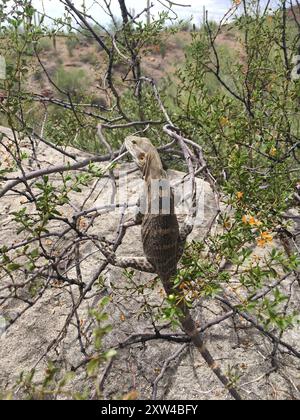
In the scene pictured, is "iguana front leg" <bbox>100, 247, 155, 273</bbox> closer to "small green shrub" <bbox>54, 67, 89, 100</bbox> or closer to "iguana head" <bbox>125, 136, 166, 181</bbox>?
"iguana head" <bbox>125, 136, 166, 181</bbox>

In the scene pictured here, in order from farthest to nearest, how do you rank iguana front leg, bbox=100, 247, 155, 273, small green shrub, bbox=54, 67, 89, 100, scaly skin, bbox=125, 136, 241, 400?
1. small green shrub, bbox=54, 67, 89, 100
2. iguana front leg, bbox=100, 247, 155, 273
3. scaly skin, bbox=125, 136, 241, 400

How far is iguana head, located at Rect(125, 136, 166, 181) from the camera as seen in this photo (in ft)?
7.42

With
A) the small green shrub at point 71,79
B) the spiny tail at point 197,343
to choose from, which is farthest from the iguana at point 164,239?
the small green shrub at point 71,79

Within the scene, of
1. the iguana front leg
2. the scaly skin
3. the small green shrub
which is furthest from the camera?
the small green shrub

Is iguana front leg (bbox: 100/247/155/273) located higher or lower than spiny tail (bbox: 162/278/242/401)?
higher

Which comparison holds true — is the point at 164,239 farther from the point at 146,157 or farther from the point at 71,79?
the point at 71,79

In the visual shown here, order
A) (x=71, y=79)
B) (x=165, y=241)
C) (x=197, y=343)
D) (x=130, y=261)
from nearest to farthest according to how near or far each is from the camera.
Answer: (x=165, y=241) → (x=197, y=343) → (x=130, y=261) → (x=71, y=79)

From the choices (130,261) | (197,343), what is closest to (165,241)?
(130,261)

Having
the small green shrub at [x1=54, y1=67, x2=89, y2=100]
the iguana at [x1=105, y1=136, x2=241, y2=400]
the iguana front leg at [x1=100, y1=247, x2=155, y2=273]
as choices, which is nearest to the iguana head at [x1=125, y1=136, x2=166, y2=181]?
the iguana at [x1=105, y1=136, x2=241, y2=400]

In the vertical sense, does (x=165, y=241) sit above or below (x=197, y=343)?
above

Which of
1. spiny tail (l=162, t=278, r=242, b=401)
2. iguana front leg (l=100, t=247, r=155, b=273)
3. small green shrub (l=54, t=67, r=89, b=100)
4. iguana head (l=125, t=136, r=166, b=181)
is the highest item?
small green shrub (l=54, t=67, r=89, b=100)

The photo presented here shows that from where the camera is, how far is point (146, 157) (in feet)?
7.70

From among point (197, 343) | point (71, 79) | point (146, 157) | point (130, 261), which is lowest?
point (197, 343)
